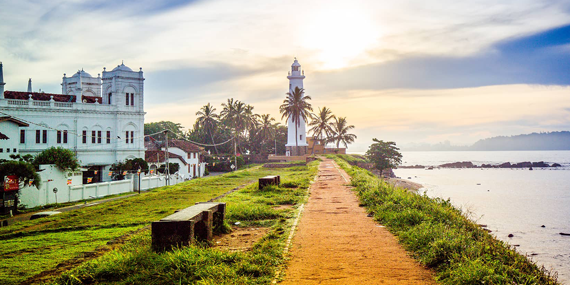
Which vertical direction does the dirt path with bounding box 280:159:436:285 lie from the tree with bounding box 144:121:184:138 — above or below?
below

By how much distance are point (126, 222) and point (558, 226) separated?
878 inches

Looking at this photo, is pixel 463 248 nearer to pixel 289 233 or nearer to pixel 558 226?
pixel 289 233

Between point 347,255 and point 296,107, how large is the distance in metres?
49.7

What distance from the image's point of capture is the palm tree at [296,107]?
5641 centimetres

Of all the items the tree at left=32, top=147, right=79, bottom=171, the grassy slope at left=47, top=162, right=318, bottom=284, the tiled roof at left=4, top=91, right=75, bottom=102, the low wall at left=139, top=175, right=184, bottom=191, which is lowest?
the low wall at left=139, top=175, right=184, bottom=191

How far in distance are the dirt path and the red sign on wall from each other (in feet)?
59.4

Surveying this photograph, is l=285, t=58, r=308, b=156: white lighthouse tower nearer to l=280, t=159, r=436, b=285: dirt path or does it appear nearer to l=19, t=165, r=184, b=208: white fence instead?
l=19, t=165, r=184, b=208: white fence

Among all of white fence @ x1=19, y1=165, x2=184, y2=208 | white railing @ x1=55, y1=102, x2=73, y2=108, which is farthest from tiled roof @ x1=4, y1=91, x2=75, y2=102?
white fence @ x1=19, y1=165, x2=184, y2=208

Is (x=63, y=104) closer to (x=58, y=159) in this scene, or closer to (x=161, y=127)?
(x=58, y=159)

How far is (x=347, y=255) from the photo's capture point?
6883 millimetres

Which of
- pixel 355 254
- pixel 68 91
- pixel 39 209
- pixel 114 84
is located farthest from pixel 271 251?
pixel 68 91

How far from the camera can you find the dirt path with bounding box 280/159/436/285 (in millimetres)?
5727

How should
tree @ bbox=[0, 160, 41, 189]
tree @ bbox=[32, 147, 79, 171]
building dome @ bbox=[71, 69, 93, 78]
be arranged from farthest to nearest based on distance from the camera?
1. building dome @ bbox=[71, 69, 93, 78]
2. tree @ bbox=[32, 147, 79, 171]
3. tree @ bbox=[0, 160, 41, 189]

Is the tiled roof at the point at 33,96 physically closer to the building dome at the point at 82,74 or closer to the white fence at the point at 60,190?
the building dome at the point at 82,74
